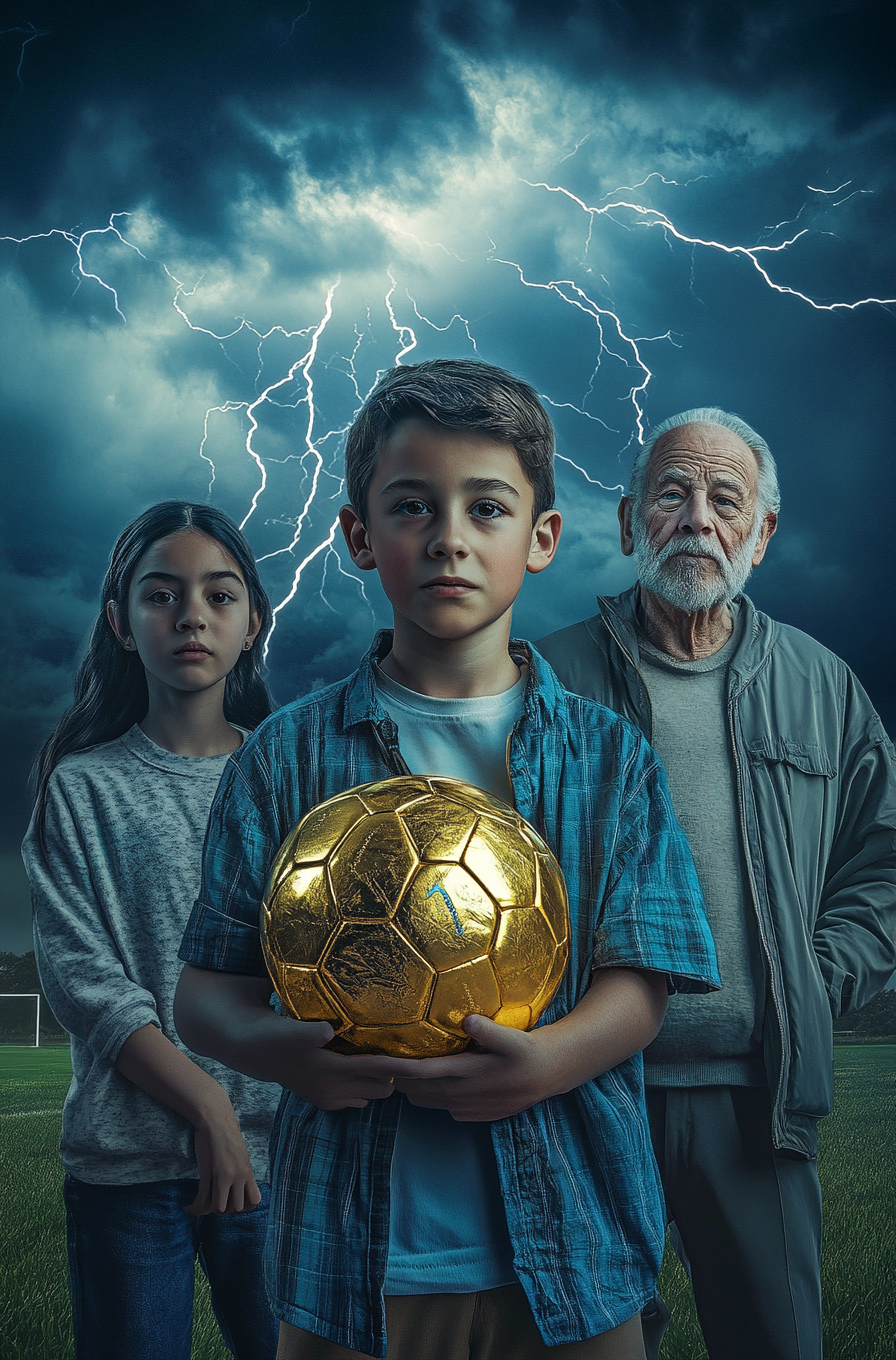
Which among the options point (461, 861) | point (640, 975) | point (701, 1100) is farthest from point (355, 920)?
point (701, 1100)

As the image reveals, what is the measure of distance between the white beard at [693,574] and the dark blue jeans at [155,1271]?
137 cm

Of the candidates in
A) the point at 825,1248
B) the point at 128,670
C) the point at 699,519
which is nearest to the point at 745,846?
the point at 699,519

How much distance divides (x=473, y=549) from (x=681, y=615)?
3.12ft

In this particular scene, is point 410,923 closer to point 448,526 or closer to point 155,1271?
point 448,526

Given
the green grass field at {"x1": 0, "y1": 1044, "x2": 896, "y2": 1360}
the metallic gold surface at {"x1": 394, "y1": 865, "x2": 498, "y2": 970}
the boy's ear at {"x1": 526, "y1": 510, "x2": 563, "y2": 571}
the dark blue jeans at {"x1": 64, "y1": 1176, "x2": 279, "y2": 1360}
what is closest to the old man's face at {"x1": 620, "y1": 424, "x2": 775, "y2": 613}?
the boy's ear at {"x1": 526, "y1": 510, "x2": 563, "y2": 571}

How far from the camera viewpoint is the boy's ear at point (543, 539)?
1228 millimetres

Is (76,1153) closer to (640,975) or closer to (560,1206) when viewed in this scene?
(560,1206)

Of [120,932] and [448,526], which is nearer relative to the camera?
[448,526]

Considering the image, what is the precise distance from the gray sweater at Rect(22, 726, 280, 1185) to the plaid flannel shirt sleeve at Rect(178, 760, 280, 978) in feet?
1.91

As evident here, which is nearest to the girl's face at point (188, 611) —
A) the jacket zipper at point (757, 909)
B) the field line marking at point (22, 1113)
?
the jacket zipper at point (757, 909)

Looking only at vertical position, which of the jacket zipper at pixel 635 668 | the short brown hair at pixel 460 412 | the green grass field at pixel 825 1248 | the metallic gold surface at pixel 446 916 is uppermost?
the short brown hair at pixel 460 412

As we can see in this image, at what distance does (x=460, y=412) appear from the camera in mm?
1105

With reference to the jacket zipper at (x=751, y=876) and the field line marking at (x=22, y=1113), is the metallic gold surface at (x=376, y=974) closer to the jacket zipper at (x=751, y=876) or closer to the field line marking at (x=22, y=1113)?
the jacket zipper at (x=751, y=876)

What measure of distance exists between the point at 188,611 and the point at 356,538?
622mm
